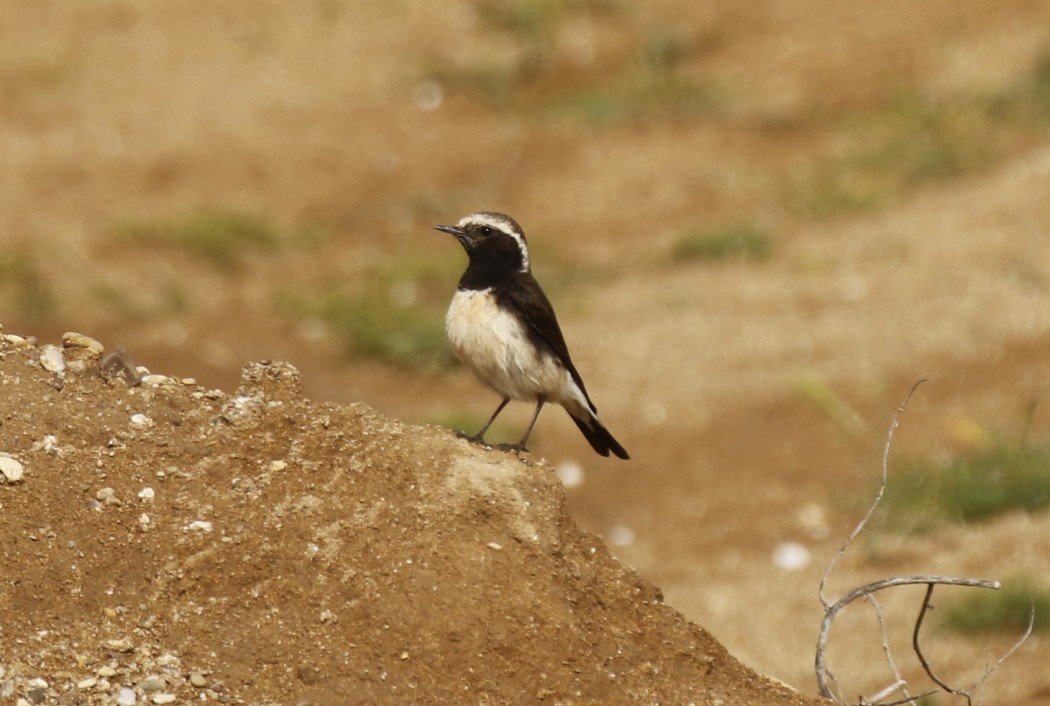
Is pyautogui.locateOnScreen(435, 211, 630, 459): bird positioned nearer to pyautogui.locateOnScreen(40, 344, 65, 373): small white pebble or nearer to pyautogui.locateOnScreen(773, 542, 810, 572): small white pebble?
pyautogui.locateOnScreen(40, 344, 65, 373): small white pebble

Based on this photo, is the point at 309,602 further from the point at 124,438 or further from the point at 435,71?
the point at 435,71

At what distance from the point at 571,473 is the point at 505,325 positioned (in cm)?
490

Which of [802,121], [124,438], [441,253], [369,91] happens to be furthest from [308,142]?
[124,438]

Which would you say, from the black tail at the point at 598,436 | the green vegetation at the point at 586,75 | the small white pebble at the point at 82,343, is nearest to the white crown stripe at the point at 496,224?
the black tail at the point at 598,436

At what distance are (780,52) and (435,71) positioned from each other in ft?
13.4

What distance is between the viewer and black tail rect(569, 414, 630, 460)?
799 cm

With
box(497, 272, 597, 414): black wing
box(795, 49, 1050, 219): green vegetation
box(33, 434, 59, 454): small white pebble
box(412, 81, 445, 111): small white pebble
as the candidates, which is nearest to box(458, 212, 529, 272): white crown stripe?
box(497, 272, 597, 414): black wing

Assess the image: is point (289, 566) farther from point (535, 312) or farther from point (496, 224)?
point (496, 224)

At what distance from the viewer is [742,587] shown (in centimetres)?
1023

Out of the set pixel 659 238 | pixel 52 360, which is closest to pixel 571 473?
pixel 659 238

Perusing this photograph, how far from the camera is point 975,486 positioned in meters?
10.7

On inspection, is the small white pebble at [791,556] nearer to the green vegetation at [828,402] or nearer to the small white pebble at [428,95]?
the green vegetation at [828,402]

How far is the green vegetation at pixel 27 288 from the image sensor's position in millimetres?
14367

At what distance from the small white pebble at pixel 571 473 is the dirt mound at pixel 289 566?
610 centimetres
